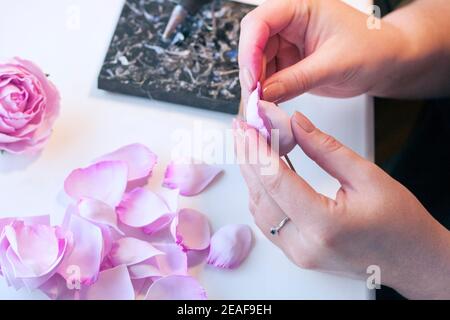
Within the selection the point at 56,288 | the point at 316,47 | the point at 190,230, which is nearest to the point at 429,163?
the point at 316,47

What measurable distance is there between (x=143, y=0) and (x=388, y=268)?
38 centimetres

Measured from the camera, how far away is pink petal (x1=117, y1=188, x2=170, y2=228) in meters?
0.40

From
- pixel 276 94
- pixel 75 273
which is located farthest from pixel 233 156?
pixel 75 273

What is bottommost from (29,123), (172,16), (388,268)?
(388,268)

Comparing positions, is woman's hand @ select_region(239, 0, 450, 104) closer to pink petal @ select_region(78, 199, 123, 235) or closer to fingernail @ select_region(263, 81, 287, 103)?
fingernail @ select_region(263, 81, 287, 103)

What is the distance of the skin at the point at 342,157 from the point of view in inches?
13.9

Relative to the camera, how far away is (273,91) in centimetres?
41

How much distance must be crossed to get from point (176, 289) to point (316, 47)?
27 cm

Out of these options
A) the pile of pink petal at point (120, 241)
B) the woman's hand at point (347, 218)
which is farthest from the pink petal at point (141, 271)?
the woman's hand at point (347, 218)

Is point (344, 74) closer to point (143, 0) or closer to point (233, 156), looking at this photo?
point (233, 156)

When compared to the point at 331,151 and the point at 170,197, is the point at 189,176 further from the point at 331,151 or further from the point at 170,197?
the point at 331,151

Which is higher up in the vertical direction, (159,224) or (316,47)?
(316,47)

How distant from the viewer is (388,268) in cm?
38

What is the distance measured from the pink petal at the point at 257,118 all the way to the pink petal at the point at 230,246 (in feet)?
0.32
